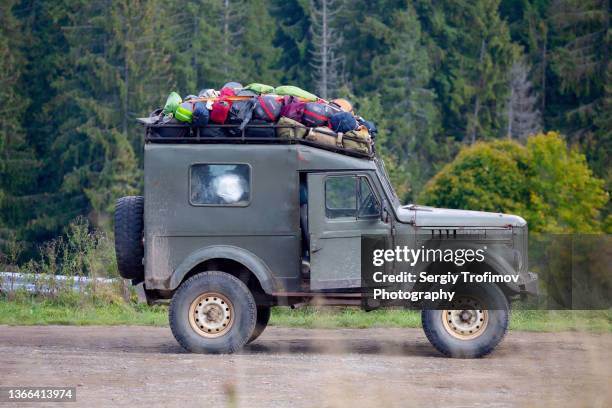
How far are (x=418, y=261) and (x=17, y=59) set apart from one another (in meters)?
55.5

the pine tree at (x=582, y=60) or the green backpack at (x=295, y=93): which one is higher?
the pine tree at (x=582, y=60)

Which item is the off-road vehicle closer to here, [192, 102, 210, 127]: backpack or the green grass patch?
[192, 102, 210, 127]: backpack

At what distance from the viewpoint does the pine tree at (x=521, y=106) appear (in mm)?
74062

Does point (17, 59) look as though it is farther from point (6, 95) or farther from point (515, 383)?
point (515, 383)

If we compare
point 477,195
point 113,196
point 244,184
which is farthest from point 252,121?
point 113,196

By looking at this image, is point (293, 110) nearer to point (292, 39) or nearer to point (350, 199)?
point (350, 199)

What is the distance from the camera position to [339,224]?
16000mm

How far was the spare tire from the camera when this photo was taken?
1614 cm

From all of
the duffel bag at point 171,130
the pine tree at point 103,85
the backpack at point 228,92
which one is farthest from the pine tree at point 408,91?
the duffel bag at point 171,130

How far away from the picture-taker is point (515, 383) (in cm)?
1429

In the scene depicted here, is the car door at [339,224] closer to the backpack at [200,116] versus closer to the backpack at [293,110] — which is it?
the backpack at [293,110]

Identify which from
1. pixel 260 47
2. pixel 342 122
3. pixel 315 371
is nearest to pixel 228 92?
pixel 342 122

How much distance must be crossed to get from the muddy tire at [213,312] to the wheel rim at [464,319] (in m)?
2.16

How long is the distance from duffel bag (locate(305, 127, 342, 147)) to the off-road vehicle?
0.46ft
